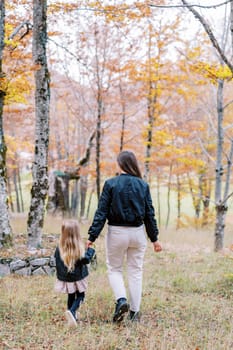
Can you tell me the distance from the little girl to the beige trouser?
0.26m

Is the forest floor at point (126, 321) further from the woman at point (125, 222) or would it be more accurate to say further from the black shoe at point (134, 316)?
the woman at point (125, 222)

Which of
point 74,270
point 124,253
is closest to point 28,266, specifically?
point 74,270

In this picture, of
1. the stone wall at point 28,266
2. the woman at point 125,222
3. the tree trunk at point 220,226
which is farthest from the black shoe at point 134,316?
the tree trunk at point 220,226

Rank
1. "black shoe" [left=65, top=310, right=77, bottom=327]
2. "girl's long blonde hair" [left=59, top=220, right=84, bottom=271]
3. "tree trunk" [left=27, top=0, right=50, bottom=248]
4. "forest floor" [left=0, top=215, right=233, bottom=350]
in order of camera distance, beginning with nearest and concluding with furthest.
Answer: "forest floor" [left=0, top=215, right=233, bottom=350] → "black shoe" [left=65, top=310, right=77, bottom=327] → "girl's long blonde hair" [left=59, top=220, right=84, bottom=271] → "tree trunk" [left=27, top=0, right=50, bottom=248]

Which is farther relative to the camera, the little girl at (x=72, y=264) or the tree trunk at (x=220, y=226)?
the tree trunk at (x=220, y=226)

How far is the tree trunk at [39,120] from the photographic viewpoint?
7414 mm

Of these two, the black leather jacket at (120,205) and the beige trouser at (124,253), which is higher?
the black leather jacket at (120,205)

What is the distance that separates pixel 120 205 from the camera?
157 inches

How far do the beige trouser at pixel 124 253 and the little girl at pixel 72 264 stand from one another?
258mm

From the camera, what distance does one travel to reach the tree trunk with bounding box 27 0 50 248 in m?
7.41

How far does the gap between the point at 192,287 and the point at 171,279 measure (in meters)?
0.56

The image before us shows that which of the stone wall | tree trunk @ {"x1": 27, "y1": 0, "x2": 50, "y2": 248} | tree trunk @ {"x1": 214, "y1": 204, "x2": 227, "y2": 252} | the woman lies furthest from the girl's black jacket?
tree trunk @ {"x1": 214, "y1": 204, "x2": 227, "y2": 252}

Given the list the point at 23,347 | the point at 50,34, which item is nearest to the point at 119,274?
the point at 23,347

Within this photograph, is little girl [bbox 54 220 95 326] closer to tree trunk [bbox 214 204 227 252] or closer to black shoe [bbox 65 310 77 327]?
black shoe [bbox 65 310 77 327]
